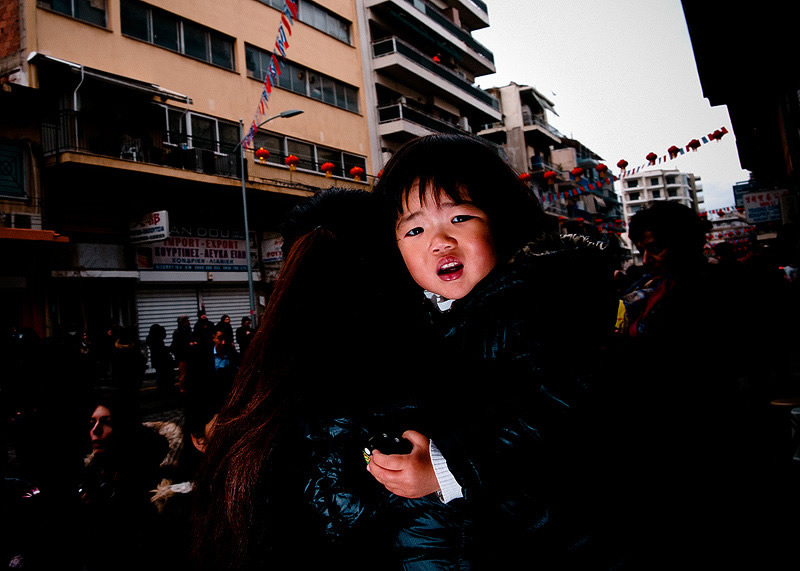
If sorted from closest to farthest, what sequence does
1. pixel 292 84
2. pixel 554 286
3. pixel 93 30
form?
pixel 554 286 → pixel 93 30 → pixel 292 84

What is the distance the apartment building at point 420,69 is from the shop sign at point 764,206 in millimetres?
11843

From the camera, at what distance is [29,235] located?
11.4m

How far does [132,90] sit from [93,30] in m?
1.83

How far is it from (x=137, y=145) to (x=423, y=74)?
1561 centimetres

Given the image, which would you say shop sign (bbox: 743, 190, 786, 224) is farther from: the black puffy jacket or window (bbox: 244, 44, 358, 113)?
the black puffy jacket

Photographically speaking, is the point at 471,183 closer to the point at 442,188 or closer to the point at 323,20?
the point at 442,188

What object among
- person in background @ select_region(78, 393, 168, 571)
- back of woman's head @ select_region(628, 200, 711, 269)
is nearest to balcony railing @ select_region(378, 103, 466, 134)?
back of woman's head @ select_region(628, 200, 711, 269)

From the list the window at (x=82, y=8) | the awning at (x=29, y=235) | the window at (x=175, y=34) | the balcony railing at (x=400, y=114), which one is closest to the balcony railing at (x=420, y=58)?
the balcony railing at (x=400, y=114)

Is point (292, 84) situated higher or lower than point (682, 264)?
higher

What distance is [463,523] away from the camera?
1.19 m

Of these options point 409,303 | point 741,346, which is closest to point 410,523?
point 409,303

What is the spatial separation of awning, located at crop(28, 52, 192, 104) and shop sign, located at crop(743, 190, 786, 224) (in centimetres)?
1727

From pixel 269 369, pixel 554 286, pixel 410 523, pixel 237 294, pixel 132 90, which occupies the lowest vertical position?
pixel 410 523

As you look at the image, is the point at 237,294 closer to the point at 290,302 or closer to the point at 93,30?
the point at 93,30
